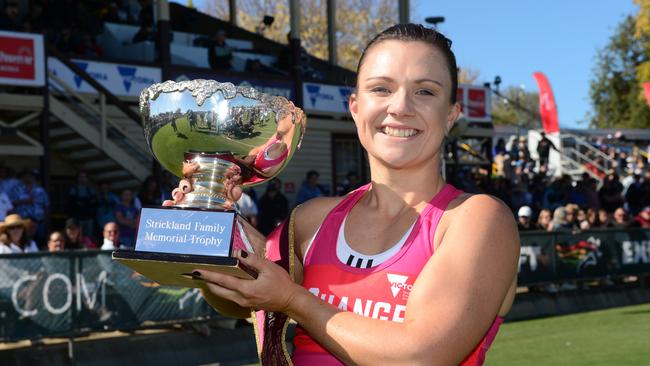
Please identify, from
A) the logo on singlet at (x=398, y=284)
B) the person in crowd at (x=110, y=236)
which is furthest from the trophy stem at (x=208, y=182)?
the person in crowd at (x=110, y=236)

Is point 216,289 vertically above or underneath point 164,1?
underneath

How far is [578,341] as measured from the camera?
1337 cm

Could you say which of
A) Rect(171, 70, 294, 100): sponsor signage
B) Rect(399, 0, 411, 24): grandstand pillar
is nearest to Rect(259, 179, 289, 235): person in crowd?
Rect(171, 70, 294, 100): sponsor signage

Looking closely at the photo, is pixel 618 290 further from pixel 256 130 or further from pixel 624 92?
pixel 624 92

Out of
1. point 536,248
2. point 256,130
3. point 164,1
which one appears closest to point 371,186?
point 256,130

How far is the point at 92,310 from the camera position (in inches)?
446

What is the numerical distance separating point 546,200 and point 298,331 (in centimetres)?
2261

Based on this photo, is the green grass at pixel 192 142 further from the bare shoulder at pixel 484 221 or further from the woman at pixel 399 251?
the bare shoulder at pixel 484 221

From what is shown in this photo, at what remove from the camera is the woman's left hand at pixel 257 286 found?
2.52 m

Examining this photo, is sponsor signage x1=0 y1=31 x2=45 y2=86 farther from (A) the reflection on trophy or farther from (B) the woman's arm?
(B) the woman's arm

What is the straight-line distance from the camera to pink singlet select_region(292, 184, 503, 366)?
271 centimetres

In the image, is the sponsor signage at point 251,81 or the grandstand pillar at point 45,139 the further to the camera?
the sponsor signage at point 251,81

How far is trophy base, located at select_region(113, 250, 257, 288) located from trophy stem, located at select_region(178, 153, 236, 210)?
20 centimetres

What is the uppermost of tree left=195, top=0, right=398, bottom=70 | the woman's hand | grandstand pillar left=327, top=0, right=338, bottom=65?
tree left=195, top=0, right=398, bottom=70
